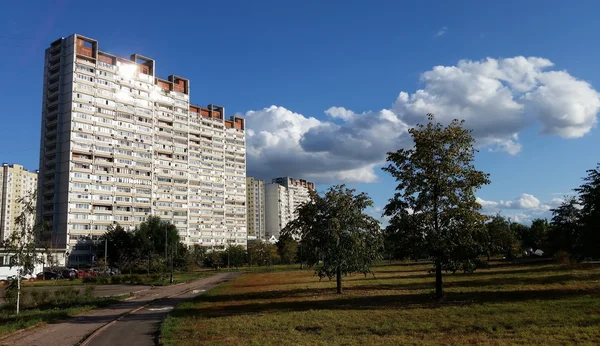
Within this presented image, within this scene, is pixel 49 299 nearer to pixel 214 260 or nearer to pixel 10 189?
pixel 214 260

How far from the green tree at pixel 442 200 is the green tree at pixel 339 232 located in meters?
6.89

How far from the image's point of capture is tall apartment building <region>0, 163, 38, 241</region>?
16838 centimetres

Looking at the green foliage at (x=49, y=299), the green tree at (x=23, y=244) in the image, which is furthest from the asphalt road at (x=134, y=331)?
the green foliage at (x=49, y=299)

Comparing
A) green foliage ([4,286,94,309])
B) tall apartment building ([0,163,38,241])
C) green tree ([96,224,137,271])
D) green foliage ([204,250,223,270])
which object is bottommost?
green foliage ([204,250,223,270])

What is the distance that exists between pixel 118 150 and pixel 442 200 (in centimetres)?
10698

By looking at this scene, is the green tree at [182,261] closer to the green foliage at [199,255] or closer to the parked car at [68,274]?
the green foliage at [199,255]

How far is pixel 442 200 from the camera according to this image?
85.0 ft

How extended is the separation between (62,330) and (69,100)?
101966mm

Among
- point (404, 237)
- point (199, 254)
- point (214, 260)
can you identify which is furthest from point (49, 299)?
point (199, 254)

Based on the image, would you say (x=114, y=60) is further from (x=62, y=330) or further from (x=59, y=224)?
(x=62, y=330)

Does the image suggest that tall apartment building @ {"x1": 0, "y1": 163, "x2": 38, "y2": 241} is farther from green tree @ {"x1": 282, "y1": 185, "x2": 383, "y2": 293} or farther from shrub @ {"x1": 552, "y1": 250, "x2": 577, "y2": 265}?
shrub @ {"x1": 552, "y1": 250, "x2": 577, "y2": 265}

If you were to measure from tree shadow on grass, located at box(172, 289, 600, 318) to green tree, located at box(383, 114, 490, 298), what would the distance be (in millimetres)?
1789

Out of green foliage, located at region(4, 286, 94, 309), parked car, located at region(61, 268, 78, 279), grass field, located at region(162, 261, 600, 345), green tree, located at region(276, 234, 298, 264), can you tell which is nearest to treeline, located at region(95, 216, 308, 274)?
green tree, located at region(276, 234, 298, 264)

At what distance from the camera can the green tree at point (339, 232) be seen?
108ft
